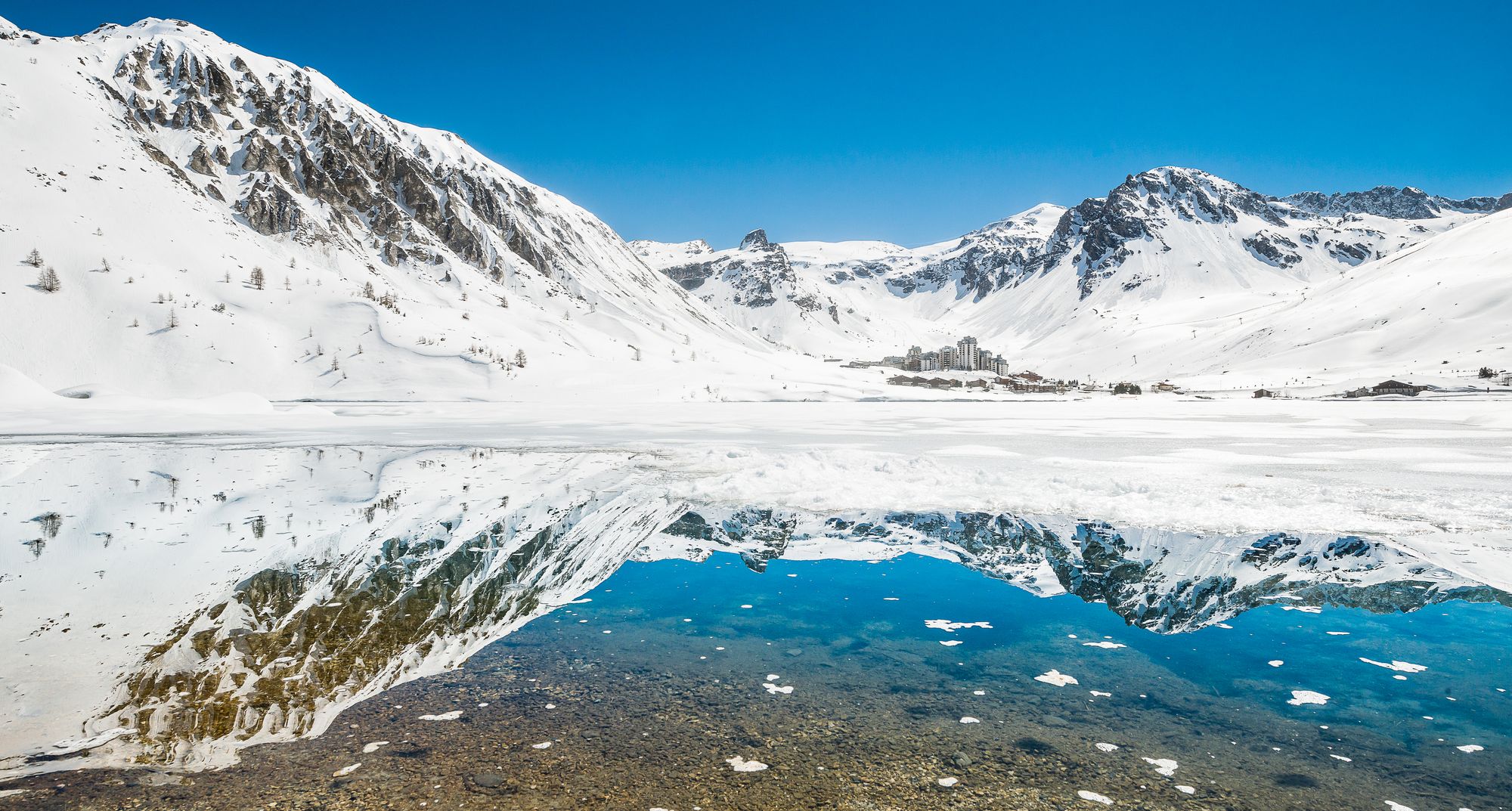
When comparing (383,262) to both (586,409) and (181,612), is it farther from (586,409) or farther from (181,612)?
(181,612)

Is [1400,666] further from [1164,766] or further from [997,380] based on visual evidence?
[997,380]

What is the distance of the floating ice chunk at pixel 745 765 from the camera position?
5535 millimetres

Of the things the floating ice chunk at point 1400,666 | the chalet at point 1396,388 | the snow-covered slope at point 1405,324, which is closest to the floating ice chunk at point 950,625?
the floating ice chunk at point 1400,666

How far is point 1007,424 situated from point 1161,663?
37916 mm

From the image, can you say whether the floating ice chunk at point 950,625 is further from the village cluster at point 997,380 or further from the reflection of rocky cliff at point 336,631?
the village cluster at point 997,380

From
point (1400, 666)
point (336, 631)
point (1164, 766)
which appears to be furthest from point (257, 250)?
point (1400, 666)

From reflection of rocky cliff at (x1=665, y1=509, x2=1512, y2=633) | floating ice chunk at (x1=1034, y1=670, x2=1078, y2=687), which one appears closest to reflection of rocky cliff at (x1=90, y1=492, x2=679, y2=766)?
reflection of rocky cliff at (x1=665, y1=509, x2=1512, y2=633)

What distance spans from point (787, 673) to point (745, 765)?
2.00 m

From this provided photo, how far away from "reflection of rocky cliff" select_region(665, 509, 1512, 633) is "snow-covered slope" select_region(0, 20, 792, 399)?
50.1 m

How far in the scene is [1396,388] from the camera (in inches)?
3797

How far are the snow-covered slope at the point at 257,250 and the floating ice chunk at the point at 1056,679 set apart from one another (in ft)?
185

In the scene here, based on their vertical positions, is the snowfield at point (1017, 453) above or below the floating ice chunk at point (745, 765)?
above

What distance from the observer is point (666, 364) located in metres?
85.0

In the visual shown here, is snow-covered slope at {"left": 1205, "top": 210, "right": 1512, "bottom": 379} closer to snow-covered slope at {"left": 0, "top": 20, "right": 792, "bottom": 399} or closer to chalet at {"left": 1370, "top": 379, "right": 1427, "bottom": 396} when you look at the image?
chalet at {"left": 1370, "top": 379, "right": 1427, "bottom": 396}
